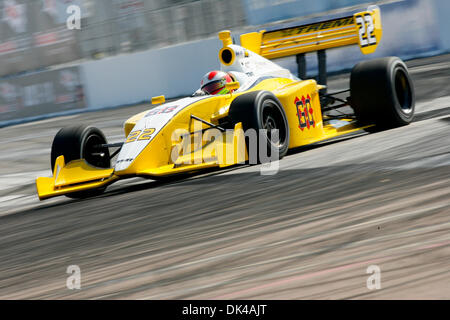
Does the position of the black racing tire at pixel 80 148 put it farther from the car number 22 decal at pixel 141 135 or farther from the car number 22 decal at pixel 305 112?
the car number 22 decal at pixel 305 112

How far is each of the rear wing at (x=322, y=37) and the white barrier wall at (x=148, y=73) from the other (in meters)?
9.61

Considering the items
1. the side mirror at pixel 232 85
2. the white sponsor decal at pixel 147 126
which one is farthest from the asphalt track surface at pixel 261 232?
the side mirror at pixel 232 85

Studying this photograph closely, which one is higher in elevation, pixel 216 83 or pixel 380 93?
pixel 216 83

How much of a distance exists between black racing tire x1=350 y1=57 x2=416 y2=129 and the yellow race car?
0.01 m

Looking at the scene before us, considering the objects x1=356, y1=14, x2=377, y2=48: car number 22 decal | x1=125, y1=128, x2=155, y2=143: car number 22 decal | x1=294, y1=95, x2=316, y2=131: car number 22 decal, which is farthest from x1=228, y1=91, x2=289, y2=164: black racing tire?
x1=356, y1=14, x2=377, y2=48: car number 22 decal

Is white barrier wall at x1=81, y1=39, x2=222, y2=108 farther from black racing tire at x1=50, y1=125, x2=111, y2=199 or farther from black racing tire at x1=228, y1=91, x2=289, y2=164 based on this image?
black racing tire at x1=228, y1=91, x2=289, y2=164

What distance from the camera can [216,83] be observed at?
7836 millimetres

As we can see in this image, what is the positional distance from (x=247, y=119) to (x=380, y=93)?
1988 mm

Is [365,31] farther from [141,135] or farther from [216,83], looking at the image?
[141,135]

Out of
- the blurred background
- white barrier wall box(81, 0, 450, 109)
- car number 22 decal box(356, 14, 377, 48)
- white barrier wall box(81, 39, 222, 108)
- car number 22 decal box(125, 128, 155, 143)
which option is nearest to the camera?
car number 22 decal box(125, 128, 155, 143)

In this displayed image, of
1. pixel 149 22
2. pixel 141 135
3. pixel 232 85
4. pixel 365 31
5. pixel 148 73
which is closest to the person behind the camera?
pixel 141 135

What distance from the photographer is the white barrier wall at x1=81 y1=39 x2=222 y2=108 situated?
19.2 m

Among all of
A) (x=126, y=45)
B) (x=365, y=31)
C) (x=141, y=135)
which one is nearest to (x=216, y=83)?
(x=141, y=135)

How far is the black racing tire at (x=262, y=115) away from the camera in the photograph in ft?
22.4
